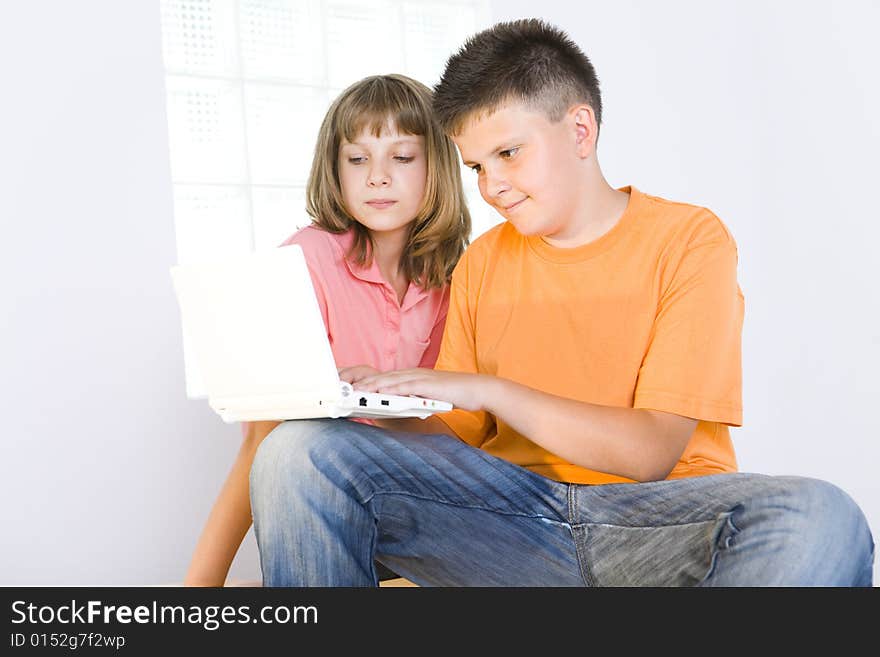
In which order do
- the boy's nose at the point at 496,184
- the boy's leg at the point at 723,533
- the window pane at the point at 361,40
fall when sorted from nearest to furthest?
the boy's leg at the point at 723,533 → the boy's nose at the point at 496,184 → the window pane at the point at 361,40

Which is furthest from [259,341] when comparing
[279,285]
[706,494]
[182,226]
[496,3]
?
[496,3]

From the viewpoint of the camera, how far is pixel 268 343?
3.61ft

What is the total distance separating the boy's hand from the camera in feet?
3.69

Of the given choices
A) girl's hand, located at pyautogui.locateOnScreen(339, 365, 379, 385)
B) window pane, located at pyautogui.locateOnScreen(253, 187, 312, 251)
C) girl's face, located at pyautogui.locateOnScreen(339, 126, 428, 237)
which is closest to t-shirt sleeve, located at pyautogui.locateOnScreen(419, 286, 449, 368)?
girl's face, located at pyautogui.locateOnScreen(339, 126, 428, 237)

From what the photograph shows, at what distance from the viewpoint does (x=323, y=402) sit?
107cm

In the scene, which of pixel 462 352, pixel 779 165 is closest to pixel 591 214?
pixel 462 352

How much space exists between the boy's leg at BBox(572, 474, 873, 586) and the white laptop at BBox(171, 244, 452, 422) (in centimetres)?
22

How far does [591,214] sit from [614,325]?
0.17 metres

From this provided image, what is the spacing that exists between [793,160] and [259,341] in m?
2.02

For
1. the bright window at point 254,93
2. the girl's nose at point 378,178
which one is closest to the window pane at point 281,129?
the bright window at point 254,93

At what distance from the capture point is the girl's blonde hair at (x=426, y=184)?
5.54ft

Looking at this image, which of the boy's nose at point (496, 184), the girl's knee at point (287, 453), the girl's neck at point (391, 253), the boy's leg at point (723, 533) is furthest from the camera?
the girl's neck at point (391, 253)

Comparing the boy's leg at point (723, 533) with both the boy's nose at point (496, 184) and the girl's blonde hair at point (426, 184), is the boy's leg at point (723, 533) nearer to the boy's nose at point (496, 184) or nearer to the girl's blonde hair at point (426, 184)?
the boy's nose at point (496, 184)

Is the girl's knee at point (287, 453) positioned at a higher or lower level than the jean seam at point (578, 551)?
higher
